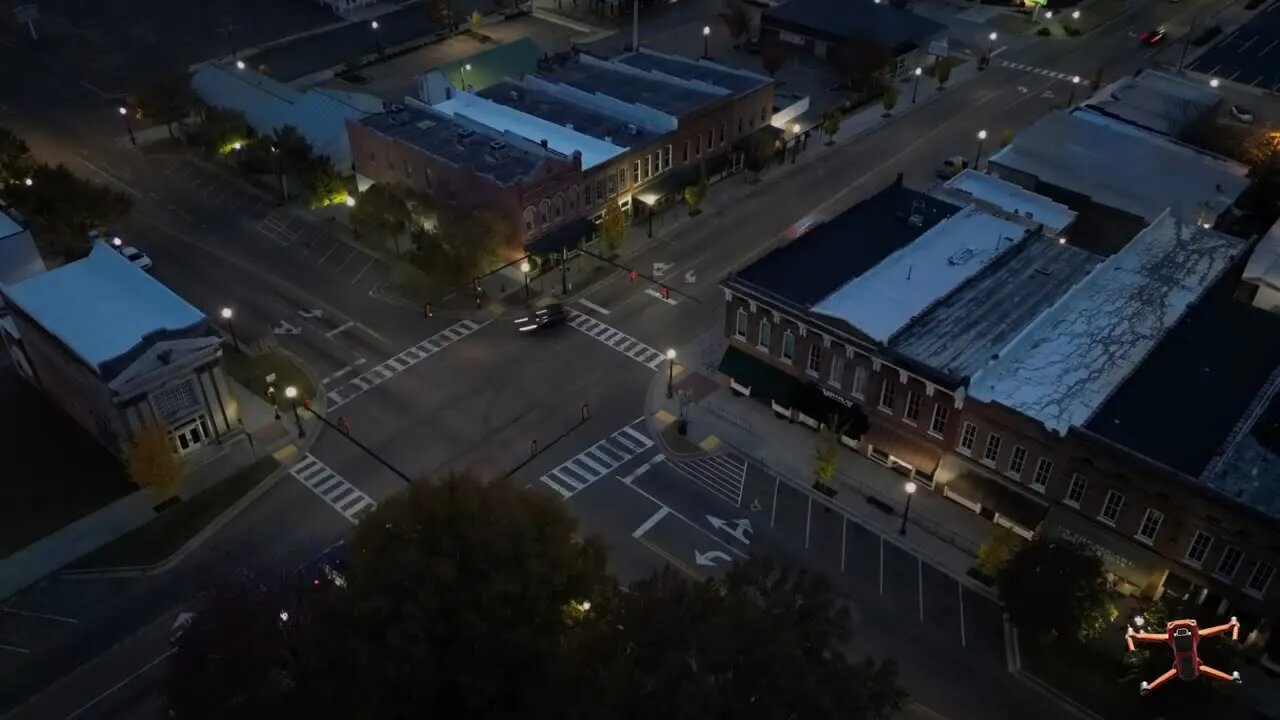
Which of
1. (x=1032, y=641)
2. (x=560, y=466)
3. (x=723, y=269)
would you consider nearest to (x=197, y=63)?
(x=723, y=269)

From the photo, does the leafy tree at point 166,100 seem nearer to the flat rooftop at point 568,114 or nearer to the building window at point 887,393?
the flat rooftop at point 568,114

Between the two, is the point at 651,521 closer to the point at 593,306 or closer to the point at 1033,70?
the point at 593,306

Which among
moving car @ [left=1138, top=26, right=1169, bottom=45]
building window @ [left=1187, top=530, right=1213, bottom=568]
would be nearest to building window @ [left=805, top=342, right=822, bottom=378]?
building window @ [left=1187, top=530, right=1213, bottom=568]

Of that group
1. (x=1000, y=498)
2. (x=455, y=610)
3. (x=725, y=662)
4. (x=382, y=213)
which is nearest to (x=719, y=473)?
(x=1000, y=498)

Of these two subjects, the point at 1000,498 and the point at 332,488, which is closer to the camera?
the point at 1000,498

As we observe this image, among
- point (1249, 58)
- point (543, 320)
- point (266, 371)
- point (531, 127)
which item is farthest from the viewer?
point (1249, 58)

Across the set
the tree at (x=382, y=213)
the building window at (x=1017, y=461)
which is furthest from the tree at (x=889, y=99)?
the building window at (x=1017, y=461)

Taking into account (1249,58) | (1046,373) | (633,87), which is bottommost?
(1249,58)

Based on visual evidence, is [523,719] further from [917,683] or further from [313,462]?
[313,462]
